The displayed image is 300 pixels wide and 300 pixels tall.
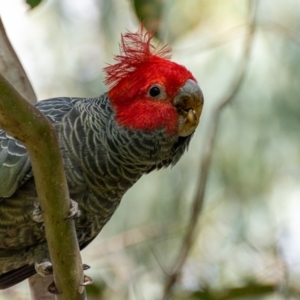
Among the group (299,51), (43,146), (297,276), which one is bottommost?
(297,276)

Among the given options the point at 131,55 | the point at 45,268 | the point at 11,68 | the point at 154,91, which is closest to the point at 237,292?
the point at 45,268

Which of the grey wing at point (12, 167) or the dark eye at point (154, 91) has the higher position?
the dark eye at point (154, 91)

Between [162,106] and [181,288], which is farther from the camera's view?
[181,288]

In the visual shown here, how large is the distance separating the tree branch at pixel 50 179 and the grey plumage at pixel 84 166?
1.09ft

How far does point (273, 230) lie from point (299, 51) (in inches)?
38.6

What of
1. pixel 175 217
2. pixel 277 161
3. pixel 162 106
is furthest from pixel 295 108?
pixel 162 106

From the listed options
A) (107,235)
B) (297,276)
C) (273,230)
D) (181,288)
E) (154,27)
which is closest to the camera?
(154,27)

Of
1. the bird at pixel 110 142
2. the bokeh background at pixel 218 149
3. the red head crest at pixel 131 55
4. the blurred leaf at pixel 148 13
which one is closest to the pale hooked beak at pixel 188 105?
the bird at pixel 110 142

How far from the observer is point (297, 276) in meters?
2.75

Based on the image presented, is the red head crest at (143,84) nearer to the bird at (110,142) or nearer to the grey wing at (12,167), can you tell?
the bird at (110,142)

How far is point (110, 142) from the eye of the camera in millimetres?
1918

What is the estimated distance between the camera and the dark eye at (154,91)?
74.0 inches

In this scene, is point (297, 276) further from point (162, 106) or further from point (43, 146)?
point (43, 146)

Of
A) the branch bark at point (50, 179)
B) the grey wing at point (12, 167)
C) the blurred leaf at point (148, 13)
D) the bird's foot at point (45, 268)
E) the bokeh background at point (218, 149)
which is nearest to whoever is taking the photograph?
the branch bark at point (50, 179)
